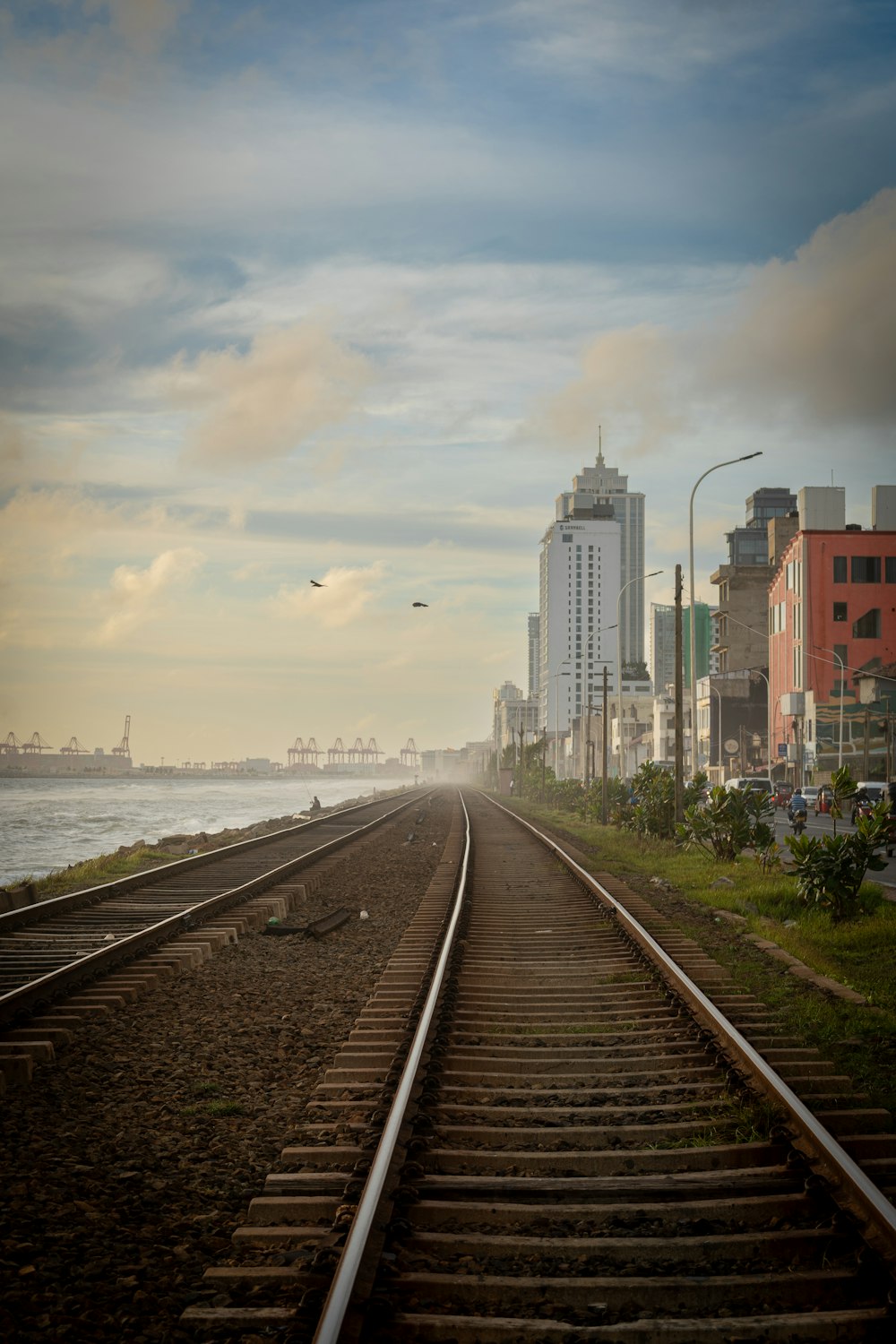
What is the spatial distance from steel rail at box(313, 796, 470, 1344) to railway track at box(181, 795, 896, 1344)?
0.5 inches

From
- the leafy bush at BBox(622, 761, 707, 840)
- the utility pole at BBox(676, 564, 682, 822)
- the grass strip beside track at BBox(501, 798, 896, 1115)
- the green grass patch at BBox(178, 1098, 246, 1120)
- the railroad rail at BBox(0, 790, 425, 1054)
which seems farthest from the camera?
the leafy bush at BBox(622, 761, 707, 840)

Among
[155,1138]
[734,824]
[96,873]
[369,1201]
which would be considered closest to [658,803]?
[734,824]

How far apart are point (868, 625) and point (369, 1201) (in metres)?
88.4

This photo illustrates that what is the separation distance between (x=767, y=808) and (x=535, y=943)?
43.1 ft

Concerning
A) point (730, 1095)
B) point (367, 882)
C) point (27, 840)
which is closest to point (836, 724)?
point (27, 840)

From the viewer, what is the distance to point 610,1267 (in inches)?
180

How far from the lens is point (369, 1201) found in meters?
4.89

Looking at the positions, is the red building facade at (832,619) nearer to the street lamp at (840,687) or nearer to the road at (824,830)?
the street lamp at (840,687)

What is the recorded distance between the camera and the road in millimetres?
23231

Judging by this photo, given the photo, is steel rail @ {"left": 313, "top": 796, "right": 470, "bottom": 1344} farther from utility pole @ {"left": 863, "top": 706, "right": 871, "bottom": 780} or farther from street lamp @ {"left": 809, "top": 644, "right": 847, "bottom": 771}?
utility pole @ {"left": 863, "top": 706, "right": 871, "bottom": 780}

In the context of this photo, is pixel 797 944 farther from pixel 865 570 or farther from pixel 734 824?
pixel 865 570

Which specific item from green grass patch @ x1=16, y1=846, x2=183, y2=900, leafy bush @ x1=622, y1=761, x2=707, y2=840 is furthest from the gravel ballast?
leafy bush @ x1=622, y1=761, x2=707, y2=840

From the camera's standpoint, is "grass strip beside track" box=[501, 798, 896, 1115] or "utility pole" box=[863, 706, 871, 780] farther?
"utility pole" box=[863, 706, 871, 780]

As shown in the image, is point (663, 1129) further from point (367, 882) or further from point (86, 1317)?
point (367, 882)
